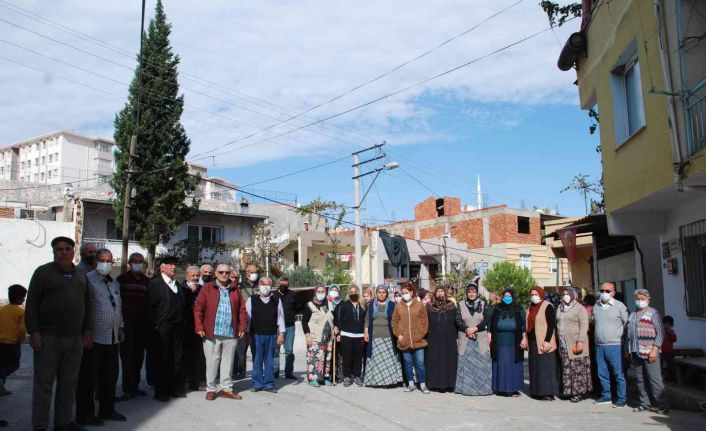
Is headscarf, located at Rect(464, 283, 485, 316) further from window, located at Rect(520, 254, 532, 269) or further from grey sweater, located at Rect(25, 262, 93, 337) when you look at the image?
window, located at Rect(520, 254, 532, 269)

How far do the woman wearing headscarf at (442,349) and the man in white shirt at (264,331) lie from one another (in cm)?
255

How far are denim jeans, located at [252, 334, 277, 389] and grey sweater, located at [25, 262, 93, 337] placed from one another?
3.55 m

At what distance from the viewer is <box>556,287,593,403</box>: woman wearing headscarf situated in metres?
9.10

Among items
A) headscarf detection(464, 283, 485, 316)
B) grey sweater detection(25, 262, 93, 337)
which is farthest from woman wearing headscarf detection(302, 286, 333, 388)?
grey sweater detection(25, 262, 93, 337)

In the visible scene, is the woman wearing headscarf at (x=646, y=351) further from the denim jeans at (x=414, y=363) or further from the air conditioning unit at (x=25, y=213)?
the air conditioning unit at (x=25, y=213)

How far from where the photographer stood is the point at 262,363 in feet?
31.0

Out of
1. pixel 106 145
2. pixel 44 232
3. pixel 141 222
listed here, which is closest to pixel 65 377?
pixel 141 222

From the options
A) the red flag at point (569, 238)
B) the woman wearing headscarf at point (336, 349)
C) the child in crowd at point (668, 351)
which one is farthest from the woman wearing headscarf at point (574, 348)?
the red flag at point (569, 238)

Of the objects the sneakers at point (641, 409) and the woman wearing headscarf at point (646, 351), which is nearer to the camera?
the woman wearing headscarf at point (646, 351)

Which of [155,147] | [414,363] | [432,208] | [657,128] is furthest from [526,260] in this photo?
[657,128]

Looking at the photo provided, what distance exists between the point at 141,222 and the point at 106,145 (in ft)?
222

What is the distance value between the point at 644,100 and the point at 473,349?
473cm

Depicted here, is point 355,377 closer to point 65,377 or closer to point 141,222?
point 65,377

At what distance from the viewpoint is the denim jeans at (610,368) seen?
8656 millimetres
